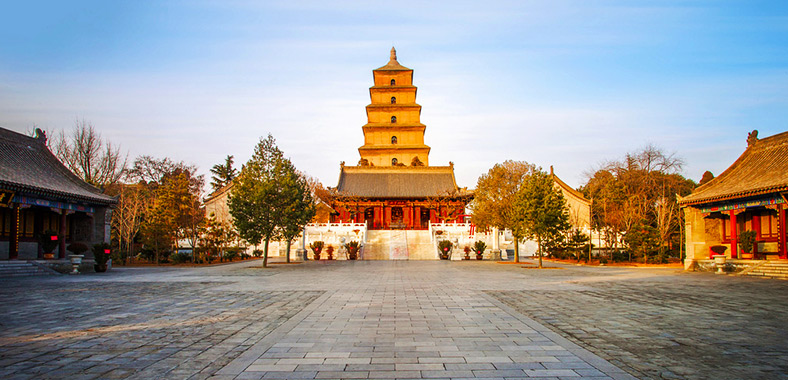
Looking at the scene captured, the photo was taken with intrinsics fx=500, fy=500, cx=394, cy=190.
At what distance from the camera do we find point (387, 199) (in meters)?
44.6

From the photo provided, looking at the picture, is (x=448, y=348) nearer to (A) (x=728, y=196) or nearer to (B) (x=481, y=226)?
(A) (x=728, y=196)

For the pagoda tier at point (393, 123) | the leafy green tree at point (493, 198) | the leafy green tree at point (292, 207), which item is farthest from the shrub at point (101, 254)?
the pagoda tier at point (393, 123)

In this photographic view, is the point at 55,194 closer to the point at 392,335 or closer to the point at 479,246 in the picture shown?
the point at 392,335

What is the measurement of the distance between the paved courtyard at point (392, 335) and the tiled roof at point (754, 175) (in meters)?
9.28

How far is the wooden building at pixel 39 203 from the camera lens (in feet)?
64.7

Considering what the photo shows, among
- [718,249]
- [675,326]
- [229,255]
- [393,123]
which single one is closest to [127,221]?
[229,255]

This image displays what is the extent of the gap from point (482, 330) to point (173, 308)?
559 cm

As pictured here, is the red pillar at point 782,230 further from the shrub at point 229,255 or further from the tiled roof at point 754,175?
the shrub at point 229,255

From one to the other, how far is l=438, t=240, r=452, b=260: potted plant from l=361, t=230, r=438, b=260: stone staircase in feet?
2.31

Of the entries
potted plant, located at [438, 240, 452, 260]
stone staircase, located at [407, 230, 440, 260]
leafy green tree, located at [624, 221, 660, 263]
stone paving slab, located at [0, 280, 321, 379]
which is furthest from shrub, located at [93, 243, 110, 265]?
leafy green tree, located at [624, 221, 660, 263]

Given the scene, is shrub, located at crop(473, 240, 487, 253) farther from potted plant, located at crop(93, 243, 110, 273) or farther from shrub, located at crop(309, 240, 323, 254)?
potted plant, located at crop(93, 243, 110, 273)

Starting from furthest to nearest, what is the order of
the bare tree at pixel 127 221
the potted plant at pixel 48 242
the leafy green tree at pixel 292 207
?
the bare tree at pixel 127 221 → the leafy green tree at pixel 292 207 → the potted plant at pixel 48 242

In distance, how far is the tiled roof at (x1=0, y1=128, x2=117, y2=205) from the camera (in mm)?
19609

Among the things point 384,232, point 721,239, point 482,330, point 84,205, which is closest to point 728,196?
point 721,239
